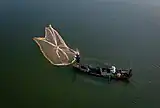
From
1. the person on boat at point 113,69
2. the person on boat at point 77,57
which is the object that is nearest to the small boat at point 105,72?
the person on boat at point 113,69

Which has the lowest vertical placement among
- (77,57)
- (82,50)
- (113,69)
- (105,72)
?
(105,72)

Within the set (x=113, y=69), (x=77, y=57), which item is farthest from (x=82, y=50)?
(x=113, y=69)

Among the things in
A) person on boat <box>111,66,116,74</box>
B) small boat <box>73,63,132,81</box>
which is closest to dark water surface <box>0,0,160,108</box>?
small boat <box>73,63,132,81</box>

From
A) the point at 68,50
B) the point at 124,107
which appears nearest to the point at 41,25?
the point at 68,50

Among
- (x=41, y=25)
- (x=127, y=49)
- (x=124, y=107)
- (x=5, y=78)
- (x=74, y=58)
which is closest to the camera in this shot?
(x=124, y=107)

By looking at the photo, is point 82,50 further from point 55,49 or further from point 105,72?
point 105,72

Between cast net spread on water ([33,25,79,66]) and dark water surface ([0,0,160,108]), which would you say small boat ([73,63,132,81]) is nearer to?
dark water surface ([0,0,160,108])
